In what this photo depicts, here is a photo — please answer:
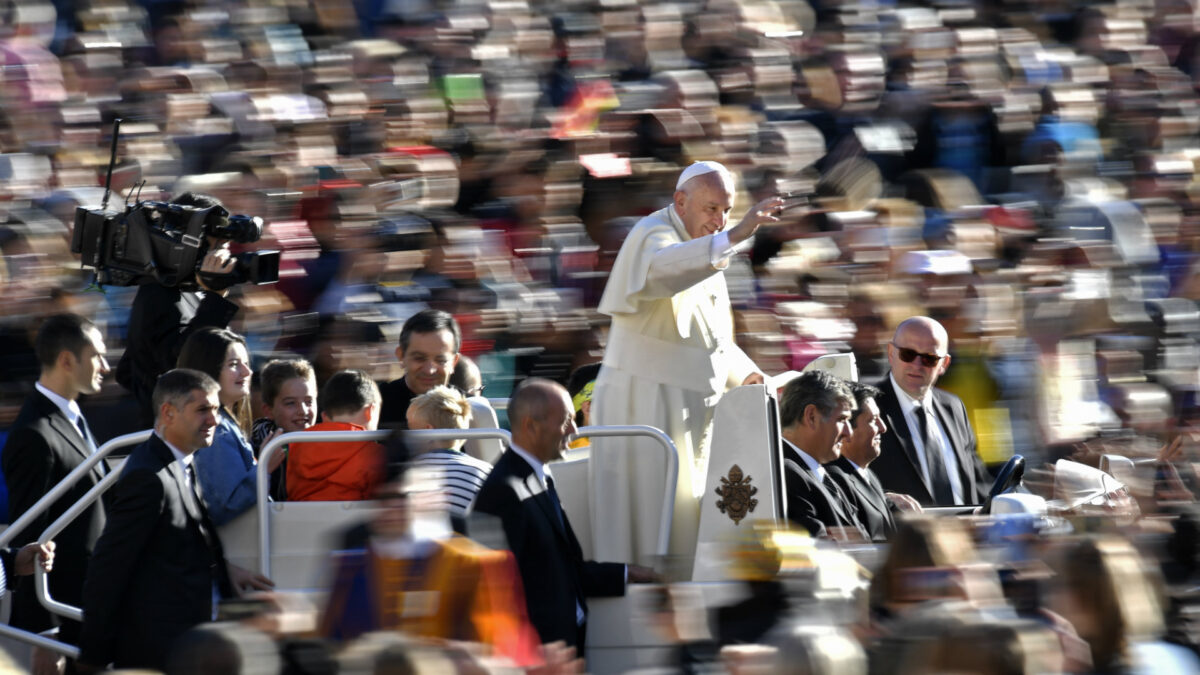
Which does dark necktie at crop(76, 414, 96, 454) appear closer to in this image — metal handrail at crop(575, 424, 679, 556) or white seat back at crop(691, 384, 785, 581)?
metal handrail at crop(575, 424, 679, 556)

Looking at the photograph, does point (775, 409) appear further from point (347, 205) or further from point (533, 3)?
point (533, 3)

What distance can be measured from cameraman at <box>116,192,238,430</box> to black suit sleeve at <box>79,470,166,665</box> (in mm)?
1237

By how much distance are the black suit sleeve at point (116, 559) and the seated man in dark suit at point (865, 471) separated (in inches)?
88.2

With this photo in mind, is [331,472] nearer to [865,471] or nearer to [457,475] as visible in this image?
[457,475]

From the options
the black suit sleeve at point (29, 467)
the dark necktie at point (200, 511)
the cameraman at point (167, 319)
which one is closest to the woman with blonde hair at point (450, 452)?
the dark necktie at point (200, 511)

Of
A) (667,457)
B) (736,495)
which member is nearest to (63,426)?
(667,457)

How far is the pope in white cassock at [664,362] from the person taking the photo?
6199 mm

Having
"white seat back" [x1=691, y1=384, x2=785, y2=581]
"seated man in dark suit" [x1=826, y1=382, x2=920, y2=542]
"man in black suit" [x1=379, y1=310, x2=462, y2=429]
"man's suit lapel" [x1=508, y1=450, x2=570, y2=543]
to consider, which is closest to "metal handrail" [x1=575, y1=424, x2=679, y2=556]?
"white seat back" [x1=691, y1=384, x2=785, y2=581]

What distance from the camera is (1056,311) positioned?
9.30 metres

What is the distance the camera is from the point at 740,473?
5.75 metres

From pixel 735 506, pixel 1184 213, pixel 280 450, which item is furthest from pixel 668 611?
pixel 1184 213

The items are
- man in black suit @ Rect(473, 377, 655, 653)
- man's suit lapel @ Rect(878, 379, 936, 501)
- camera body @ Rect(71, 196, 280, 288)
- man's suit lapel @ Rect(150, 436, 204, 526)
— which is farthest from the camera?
man's suit lapel @ Rect(878, 379, 936, 501)

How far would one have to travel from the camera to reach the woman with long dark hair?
18.9ft

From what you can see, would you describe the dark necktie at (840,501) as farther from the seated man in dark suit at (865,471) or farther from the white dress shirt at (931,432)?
the white dress shirt at (931,432)
